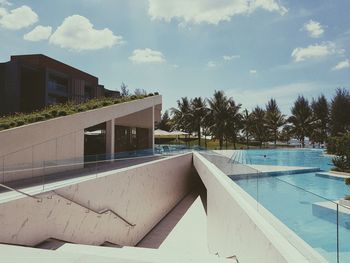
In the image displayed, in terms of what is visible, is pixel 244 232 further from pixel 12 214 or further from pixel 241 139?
pixel 241 139

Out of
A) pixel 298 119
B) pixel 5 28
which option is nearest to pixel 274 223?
pixel 5 28

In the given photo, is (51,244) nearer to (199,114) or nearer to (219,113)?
(219,113)

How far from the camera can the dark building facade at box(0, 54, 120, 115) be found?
105ft

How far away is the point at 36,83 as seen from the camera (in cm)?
3544

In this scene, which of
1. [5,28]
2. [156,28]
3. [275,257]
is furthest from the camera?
[156,28]

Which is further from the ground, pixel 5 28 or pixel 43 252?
pixel 5 28

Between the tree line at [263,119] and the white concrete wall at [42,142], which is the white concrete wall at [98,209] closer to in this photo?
the white concrete wall at [42,142]

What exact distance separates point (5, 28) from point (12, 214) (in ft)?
45.2

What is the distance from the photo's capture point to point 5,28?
1775 centimetres

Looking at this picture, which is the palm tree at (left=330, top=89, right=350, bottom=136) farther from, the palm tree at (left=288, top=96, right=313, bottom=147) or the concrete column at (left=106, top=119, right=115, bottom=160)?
the concrete column at (left=106, top=119, right=115, bottom=160)

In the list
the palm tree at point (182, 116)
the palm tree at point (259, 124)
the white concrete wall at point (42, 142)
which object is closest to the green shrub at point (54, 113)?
the white concrete wall at point (42, 142)

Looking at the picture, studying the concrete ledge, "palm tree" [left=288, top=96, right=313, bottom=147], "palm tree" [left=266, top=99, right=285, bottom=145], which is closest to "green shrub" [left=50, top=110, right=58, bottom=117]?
the concrete ledge

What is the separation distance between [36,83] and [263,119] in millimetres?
38071

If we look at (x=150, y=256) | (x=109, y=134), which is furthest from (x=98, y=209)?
(x=109, y=134)
